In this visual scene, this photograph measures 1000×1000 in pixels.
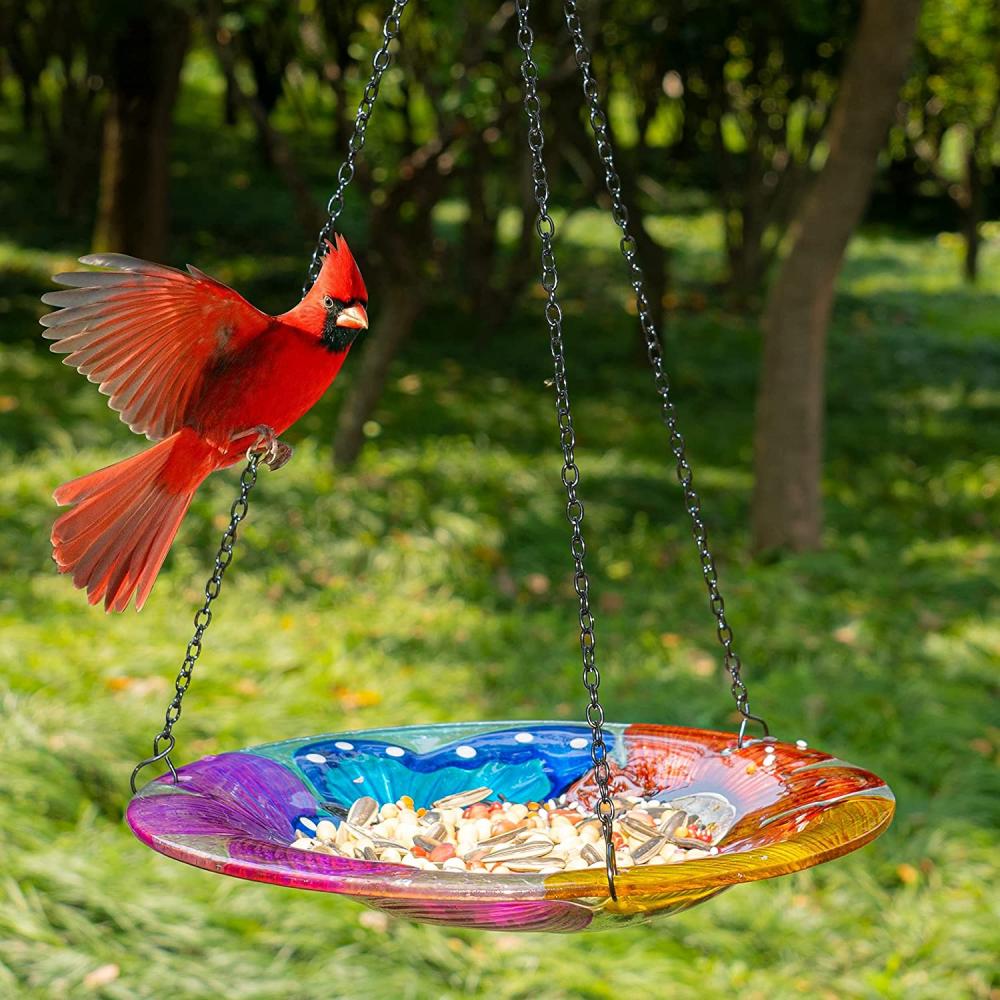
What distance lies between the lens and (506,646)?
5918mm

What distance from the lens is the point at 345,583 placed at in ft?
21.0

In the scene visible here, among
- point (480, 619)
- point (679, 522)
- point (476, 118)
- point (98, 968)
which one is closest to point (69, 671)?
point (98, 968)

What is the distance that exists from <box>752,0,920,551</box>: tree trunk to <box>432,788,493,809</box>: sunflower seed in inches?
200

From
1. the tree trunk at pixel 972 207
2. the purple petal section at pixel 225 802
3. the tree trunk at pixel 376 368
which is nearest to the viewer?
the purple petal section at pixel 225 802

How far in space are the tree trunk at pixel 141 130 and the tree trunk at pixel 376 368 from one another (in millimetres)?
2902

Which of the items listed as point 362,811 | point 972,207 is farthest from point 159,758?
point 972,207

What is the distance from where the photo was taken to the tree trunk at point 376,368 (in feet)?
24.8

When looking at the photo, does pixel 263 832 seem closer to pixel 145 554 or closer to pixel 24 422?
pixel 145 554

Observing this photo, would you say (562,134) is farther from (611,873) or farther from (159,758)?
(611,873)

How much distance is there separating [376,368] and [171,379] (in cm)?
588

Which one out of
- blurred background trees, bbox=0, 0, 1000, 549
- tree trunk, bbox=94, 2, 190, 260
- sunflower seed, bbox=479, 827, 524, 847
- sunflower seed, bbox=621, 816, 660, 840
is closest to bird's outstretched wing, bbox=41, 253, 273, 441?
sunflower seed, bbox=479, 827, 524, 847

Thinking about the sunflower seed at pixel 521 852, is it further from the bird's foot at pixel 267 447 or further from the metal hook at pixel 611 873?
the bird's foot at pixel 267 447

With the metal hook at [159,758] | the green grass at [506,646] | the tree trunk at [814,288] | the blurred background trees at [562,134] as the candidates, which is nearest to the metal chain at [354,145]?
the metal hook at [159,758]

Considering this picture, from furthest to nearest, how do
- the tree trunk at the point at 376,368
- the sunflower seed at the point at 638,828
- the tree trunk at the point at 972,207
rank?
the tree trunk at the point at 972,207
the tree trunk at the point at 376,368
the sunflower seed at the point at 638,828
